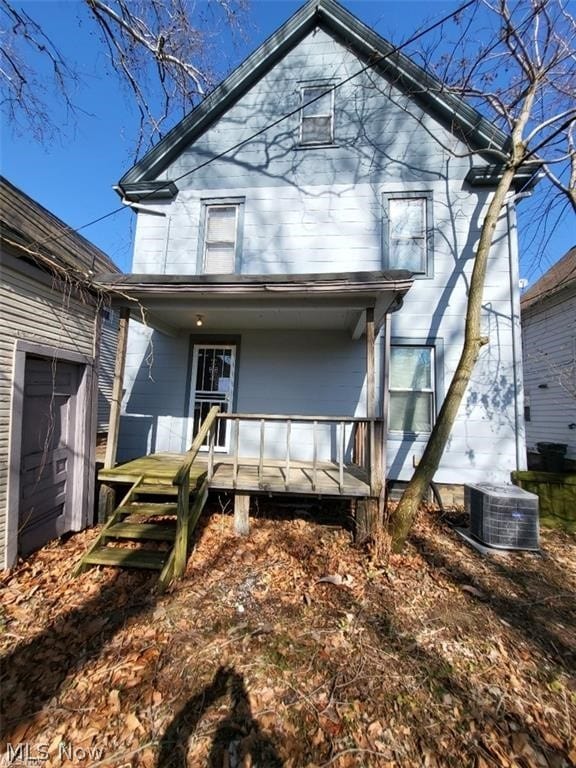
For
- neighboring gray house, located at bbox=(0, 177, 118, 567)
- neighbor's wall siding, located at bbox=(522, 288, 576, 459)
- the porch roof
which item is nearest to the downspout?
the porch roof

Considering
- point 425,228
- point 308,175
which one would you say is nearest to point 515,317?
point 425,228

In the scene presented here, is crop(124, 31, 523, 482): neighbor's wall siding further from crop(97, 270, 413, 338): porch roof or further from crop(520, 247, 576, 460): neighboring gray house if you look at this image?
crop(520, 247, 576, 460): neighboring gray house

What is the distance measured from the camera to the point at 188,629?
2.86m

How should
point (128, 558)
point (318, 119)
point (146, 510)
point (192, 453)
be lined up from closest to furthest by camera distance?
point (128, 558) → point (192, 453) → point (146, 510) → point (318, 119)

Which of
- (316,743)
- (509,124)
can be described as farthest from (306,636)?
(509,124)

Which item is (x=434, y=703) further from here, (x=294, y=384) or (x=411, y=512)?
(x=294, y=384)

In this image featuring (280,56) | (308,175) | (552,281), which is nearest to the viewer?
(308,175)

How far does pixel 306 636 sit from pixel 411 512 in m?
2.04

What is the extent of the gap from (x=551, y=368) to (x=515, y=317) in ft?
15.8

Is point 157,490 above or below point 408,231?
below

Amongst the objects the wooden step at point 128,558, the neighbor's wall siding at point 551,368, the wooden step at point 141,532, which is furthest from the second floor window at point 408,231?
the wooden step at point 128,558

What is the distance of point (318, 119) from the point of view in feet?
22.7

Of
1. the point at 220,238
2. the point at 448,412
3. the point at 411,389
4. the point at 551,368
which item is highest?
the point at 220,238

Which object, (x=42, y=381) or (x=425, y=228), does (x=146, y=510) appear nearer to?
(x=42, y=381)
